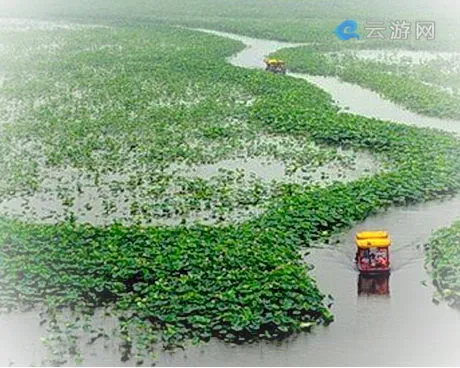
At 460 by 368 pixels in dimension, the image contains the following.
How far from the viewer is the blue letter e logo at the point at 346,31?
3573 cm

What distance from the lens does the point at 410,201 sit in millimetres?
13359

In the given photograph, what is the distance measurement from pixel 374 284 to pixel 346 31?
2812 cm

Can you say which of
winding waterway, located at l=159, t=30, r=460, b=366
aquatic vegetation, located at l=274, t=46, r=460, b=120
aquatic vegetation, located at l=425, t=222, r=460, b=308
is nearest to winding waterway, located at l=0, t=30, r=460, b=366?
winding waterway, located at l=159, t=30, r=460, b=366

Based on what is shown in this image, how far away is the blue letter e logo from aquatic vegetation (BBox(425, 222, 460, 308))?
976 inches

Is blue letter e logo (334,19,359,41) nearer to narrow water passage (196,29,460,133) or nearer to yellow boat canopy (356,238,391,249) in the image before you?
narrow water passage (196,29,460,133)

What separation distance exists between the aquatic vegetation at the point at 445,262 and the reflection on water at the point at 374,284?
2.03ft

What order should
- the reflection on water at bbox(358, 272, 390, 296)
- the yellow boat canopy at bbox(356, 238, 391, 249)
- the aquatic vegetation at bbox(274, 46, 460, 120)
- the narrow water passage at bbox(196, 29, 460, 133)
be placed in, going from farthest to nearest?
the aquatic vegetation at bbox(274, 46, 460, 120) < the narrow water passage at bbox(196, 29, 460, 133) < the yellow boat canopy at bbox(356, 238, 391, 249) < the reflection on water at bbox(358, 272, 390, 296)

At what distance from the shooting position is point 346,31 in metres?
36.8

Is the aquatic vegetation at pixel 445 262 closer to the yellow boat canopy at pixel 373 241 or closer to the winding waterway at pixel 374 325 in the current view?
the winding waterway at pixel 374 325

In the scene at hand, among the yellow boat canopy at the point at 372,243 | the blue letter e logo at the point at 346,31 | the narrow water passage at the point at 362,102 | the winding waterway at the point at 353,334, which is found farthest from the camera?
the blue letter e logo at the point at 346,31

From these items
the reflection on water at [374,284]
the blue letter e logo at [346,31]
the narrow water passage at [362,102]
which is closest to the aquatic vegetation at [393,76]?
the narrow water passage at [362,102]

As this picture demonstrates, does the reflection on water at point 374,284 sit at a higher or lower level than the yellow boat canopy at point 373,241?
lower

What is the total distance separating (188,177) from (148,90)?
340 inches

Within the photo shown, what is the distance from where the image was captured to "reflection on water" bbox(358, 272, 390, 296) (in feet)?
32.7
